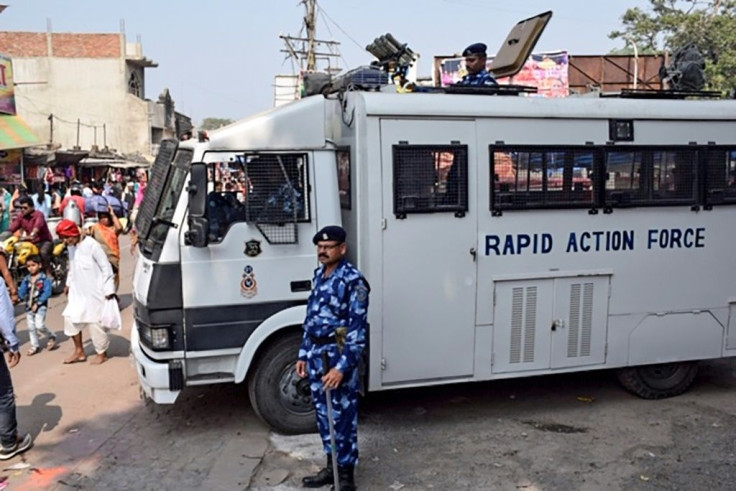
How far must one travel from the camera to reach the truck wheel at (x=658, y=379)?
585 centimetres

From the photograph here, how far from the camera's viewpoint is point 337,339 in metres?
3.97

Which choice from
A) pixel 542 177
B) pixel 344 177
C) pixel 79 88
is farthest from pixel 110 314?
pixel 79 88

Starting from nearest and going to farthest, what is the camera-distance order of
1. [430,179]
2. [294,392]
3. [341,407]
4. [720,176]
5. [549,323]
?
[341,407] < [430,179] < [294,392] < [549,323] < [720,176]

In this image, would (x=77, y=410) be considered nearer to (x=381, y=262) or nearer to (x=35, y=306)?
(x=35, y=306)

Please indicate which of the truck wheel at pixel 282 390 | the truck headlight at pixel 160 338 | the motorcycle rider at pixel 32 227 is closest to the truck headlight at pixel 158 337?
the truck headlight at pixel 160 338

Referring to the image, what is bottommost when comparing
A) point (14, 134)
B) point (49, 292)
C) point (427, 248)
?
point (49, 292)

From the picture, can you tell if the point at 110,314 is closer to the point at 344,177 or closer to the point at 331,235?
the point at 344,177

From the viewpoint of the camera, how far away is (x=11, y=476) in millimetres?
4535

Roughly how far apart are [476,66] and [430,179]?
1534 millimetres

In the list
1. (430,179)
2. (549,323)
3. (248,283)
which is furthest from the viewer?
(549,323)

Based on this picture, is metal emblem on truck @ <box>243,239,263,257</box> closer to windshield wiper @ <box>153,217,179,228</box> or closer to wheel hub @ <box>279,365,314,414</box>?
windshield wiper @ <box>153,217,179,228</box>

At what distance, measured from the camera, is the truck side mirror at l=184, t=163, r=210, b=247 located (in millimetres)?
4582

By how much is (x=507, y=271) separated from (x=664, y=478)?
184cm

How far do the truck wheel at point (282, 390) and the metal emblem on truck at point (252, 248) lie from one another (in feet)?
2.37
